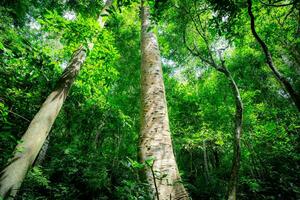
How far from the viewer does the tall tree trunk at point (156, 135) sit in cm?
175

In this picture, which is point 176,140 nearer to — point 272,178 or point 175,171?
point 272,178

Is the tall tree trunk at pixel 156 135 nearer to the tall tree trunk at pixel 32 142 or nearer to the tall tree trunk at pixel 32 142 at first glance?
the tall tree trunk at pixel 32 142

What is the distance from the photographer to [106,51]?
539 cm

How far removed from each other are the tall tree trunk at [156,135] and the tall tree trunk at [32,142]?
1.52 metres

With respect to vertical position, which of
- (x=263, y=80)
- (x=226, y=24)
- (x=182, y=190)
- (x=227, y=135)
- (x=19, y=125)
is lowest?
(x=182, y=190)

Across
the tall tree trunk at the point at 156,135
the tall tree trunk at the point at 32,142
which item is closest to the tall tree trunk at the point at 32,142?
the tall tree trunk at the point at 32,142

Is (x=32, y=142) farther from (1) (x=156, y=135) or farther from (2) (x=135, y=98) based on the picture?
(2) (x=135, y=98)

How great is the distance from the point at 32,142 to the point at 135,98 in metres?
7.53

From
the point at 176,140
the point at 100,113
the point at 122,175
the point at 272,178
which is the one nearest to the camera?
the point at 100,113

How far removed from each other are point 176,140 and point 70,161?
617 cm

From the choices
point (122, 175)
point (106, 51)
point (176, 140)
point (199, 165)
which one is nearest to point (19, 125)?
point (106, 51)

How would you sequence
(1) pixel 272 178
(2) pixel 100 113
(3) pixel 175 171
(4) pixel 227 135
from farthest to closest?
(4) pixel 227 135 → (1) pixel 272 178 → (2) pixel 100 113 → (3) pixel 175 171

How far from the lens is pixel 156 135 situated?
7.11 feet

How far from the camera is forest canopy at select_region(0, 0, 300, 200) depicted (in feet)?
7.67
